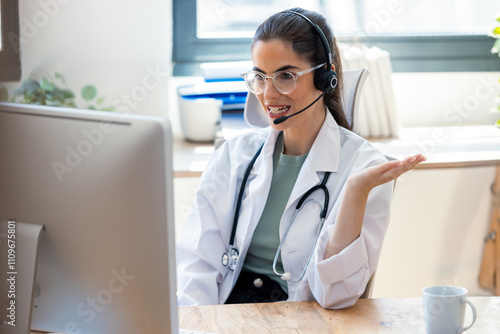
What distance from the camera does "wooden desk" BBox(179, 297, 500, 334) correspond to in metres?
1.19

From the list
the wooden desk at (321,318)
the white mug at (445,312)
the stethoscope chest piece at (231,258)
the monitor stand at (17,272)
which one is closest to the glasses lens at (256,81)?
the stethoscope chest piece at (231,258)

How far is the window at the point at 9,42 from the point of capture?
8.16ft

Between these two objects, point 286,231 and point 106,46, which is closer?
point 286,231

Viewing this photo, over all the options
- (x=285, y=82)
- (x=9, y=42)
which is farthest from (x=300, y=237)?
(x=9, y=42)

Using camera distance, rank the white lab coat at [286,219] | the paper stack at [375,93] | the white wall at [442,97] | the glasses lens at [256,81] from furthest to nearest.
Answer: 1. the white wall at [442,97]
2. the paper stack at [375,93]
3. the glasses lens at [256,81]
4. the white lab coat at [286,219]

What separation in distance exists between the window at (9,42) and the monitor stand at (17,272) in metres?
1.72

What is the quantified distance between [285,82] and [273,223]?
0.36 meters

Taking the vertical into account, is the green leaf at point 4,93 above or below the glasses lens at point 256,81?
below

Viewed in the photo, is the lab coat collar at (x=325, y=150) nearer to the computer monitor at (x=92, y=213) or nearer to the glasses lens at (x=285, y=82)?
the glasses lens at (x=285, y=82)

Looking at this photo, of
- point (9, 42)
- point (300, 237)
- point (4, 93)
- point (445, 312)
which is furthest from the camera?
point (9, 42)

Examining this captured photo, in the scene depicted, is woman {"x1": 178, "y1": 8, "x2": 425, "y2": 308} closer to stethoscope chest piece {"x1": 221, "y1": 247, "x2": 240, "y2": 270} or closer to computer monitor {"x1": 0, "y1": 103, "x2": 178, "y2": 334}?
stethoscope chest piece {"x1": 221, "y1": 247, "x2": 240, "y2": 270}

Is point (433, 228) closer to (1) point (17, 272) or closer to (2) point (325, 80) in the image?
(2) point (325, 80)

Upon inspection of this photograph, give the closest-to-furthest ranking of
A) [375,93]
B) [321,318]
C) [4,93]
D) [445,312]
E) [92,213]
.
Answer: [92,213] → [445,312] → [321,318] → [4,93] → [375,93]

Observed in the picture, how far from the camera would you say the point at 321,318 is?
4.13 ft
